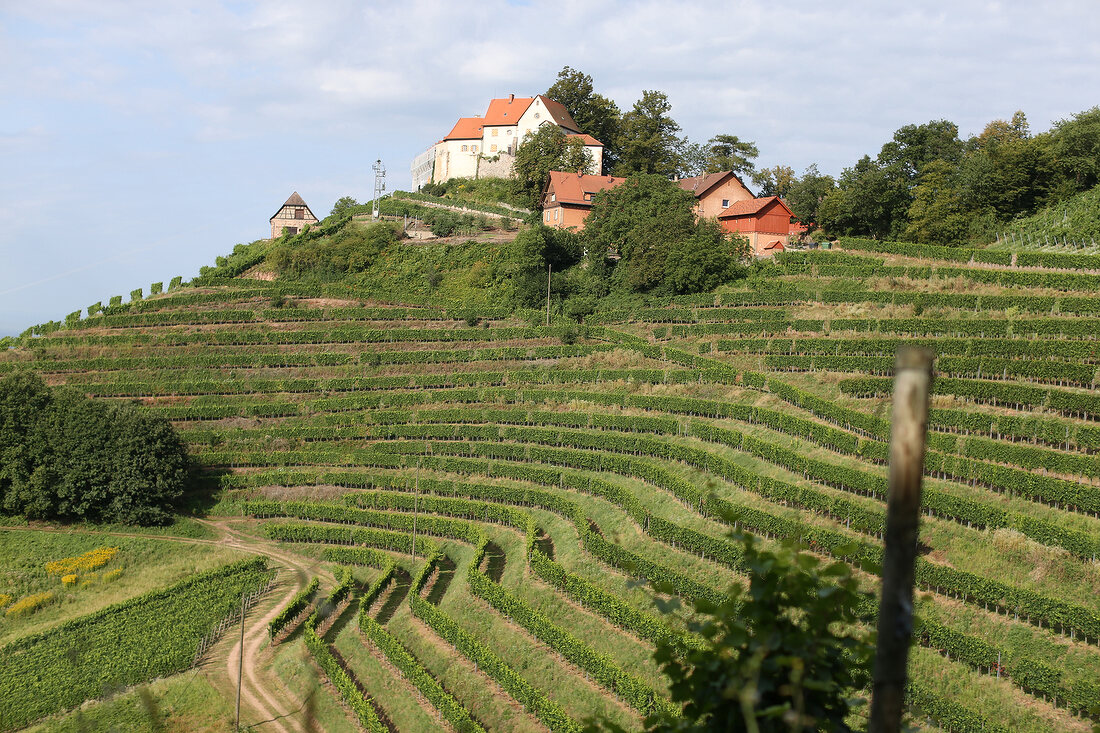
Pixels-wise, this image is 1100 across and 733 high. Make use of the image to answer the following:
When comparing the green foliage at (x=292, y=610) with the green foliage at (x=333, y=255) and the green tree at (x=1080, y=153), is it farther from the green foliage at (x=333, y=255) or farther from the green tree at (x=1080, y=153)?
the green tree at (x=1080, y=153)

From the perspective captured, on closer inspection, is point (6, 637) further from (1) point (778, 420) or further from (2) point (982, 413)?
(2) point (982, 413)

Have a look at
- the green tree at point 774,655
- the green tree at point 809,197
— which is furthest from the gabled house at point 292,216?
the green tree at point 774,655

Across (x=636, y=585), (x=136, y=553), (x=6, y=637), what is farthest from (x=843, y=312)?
(x=636, y=585)

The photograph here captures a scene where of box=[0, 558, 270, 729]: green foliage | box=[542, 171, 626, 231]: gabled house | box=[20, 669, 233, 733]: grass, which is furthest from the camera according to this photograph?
box=[542, 171, 626, 231]: gabled house

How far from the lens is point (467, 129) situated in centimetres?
9144

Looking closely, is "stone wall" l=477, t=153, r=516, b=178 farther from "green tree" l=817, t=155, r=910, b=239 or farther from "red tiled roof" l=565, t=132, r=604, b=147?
"green tree" l=817, t=155, r=910, b=239

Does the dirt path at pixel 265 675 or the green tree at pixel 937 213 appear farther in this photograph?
the green tree at pixel 937 213

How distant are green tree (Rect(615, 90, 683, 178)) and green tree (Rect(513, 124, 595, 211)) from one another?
4550 millimetres

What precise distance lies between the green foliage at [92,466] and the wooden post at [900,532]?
4383 cm

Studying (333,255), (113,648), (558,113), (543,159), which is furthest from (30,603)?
(558,113)

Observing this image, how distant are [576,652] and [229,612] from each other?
1599 cm

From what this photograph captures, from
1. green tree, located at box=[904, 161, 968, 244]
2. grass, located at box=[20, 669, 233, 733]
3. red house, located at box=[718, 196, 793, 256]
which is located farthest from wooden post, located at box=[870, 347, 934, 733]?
green tree, located at box=[904, 161, 968, 244]

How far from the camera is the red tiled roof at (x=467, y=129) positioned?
298ft

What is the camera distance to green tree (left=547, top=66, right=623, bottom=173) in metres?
86.3
